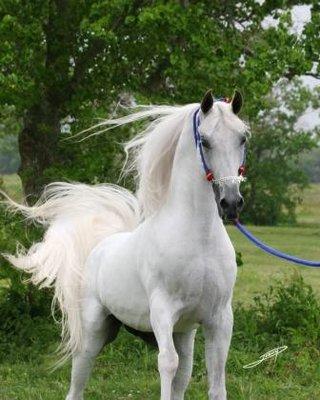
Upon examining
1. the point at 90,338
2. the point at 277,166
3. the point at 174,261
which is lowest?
the point at 277,166

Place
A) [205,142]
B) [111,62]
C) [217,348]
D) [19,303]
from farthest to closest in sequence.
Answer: [111,62]
[19,303]
[217,348]
[205,142]

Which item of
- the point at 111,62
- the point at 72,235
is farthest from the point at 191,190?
the point at 111,62

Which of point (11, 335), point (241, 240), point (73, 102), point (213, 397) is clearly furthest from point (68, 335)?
point (241, 240)

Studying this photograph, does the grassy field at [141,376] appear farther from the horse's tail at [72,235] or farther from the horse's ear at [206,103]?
the horse's ear at [206,103]

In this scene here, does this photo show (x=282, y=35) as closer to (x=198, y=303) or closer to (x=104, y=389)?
(x=104, y=389)

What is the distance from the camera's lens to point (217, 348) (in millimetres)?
5109

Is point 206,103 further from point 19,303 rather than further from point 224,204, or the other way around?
point 19,303

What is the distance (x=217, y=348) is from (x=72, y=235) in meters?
1.92

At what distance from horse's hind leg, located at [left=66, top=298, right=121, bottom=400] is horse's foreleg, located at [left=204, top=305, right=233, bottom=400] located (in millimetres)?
1188

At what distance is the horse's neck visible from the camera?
16.4 feet

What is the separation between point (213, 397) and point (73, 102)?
17.8 ft

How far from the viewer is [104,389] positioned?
7562 millimetres

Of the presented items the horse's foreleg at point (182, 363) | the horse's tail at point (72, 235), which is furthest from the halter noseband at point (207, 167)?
the horse's tail at point (72, 235)

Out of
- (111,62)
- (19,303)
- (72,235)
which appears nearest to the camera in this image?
(72,235)
